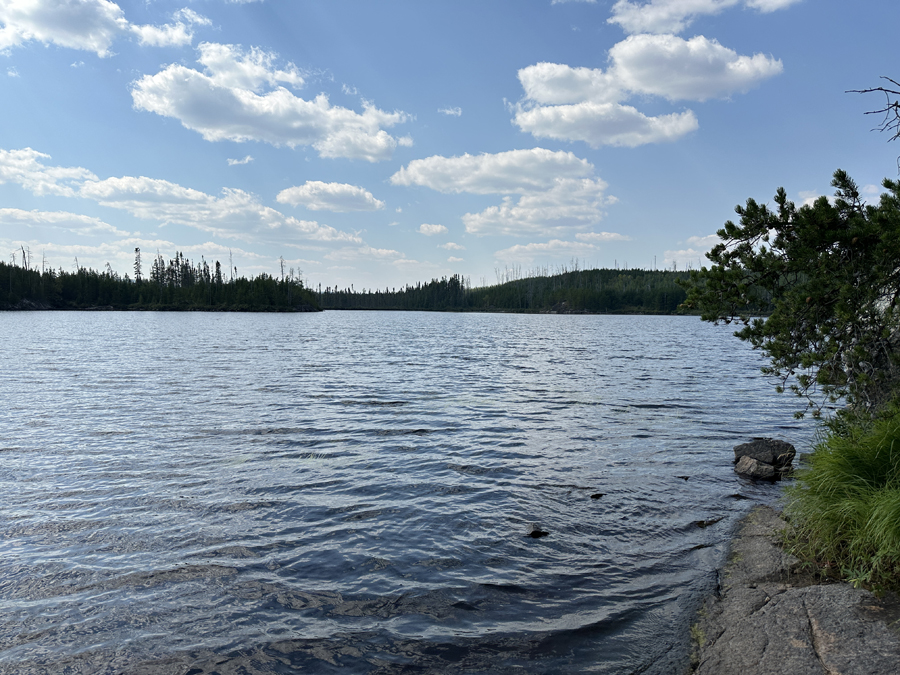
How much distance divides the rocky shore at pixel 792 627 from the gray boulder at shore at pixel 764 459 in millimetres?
5879

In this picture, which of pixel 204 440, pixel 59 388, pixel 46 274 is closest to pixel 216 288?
pixel 46 274

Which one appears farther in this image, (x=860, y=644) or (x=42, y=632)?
(x=42, y=632)

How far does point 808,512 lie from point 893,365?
3574 mm

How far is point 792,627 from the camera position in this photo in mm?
5848

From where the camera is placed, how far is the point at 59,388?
81.6ft

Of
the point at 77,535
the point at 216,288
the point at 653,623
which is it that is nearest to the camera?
the point at 653,623

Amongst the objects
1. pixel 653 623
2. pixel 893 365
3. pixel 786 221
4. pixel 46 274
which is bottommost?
pixel 653 623

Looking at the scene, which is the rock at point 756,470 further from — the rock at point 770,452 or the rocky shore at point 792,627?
the rocky shore at point 792,627

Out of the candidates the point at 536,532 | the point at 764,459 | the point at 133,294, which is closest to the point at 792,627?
the point at 536,532

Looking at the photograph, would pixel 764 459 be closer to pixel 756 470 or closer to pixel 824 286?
pixel 756 470

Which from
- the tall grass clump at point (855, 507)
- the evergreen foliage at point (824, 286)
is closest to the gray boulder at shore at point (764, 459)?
the evergreen foliage at point (824, 286)

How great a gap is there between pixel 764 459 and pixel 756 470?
1.63 ft

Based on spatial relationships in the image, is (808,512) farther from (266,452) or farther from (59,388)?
(59,388)

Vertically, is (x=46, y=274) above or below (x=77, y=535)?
above
